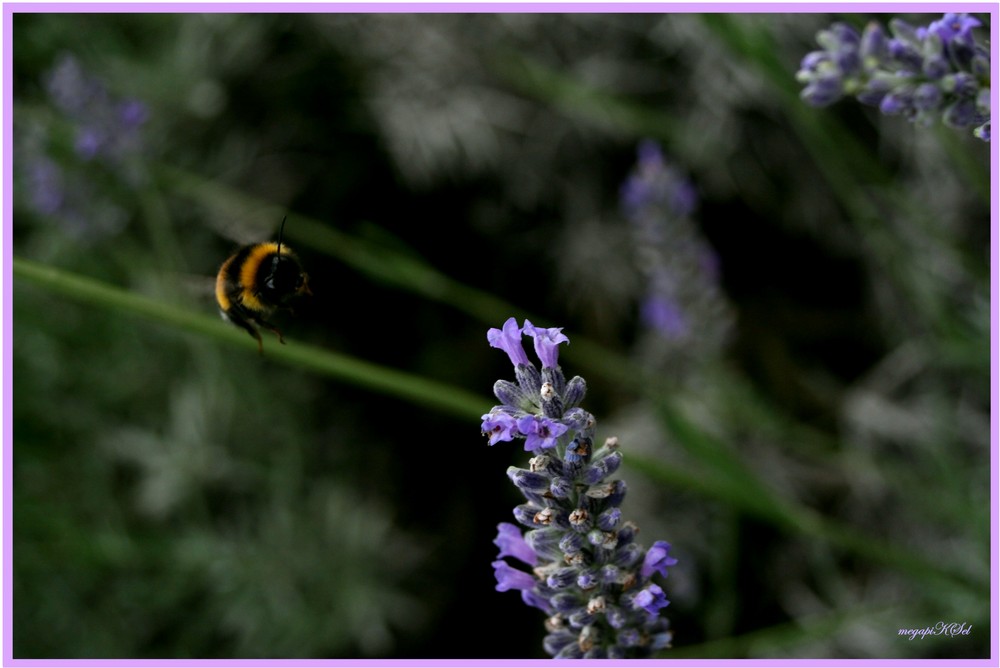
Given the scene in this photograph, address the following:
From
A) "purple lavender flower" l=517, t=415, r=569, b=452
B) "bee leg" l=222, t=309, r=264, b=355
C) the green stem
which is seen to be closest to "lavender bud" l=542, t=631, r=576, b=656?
"purple lavender flower" l=517, t=415, r=569, b=452

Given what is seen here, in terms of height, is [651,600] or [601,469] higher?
[601,469]

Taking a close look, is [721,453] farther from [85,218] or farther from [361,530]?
[85,218]

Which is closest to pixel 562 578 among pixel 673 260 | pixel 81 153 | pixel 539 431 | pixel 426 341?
pixel 539 431

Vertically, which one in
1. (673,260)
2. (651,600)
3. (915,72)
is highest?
(673,260)

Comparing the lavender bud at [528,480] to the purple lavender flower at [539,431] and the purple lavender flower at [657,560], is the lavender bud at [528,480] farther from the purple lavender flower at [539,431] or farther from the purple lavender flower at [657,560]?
the purple lavender flower at [657,560]

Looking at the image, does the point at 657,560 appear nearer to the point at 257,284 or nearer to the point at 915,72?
the point at 915,72

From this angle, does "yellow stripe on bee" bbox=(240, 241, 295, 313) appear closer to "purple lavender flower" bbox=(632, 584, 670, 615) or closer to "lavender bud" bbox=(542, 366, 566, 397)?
"lavender bud" bbox=(542, 366, 566, 397)
